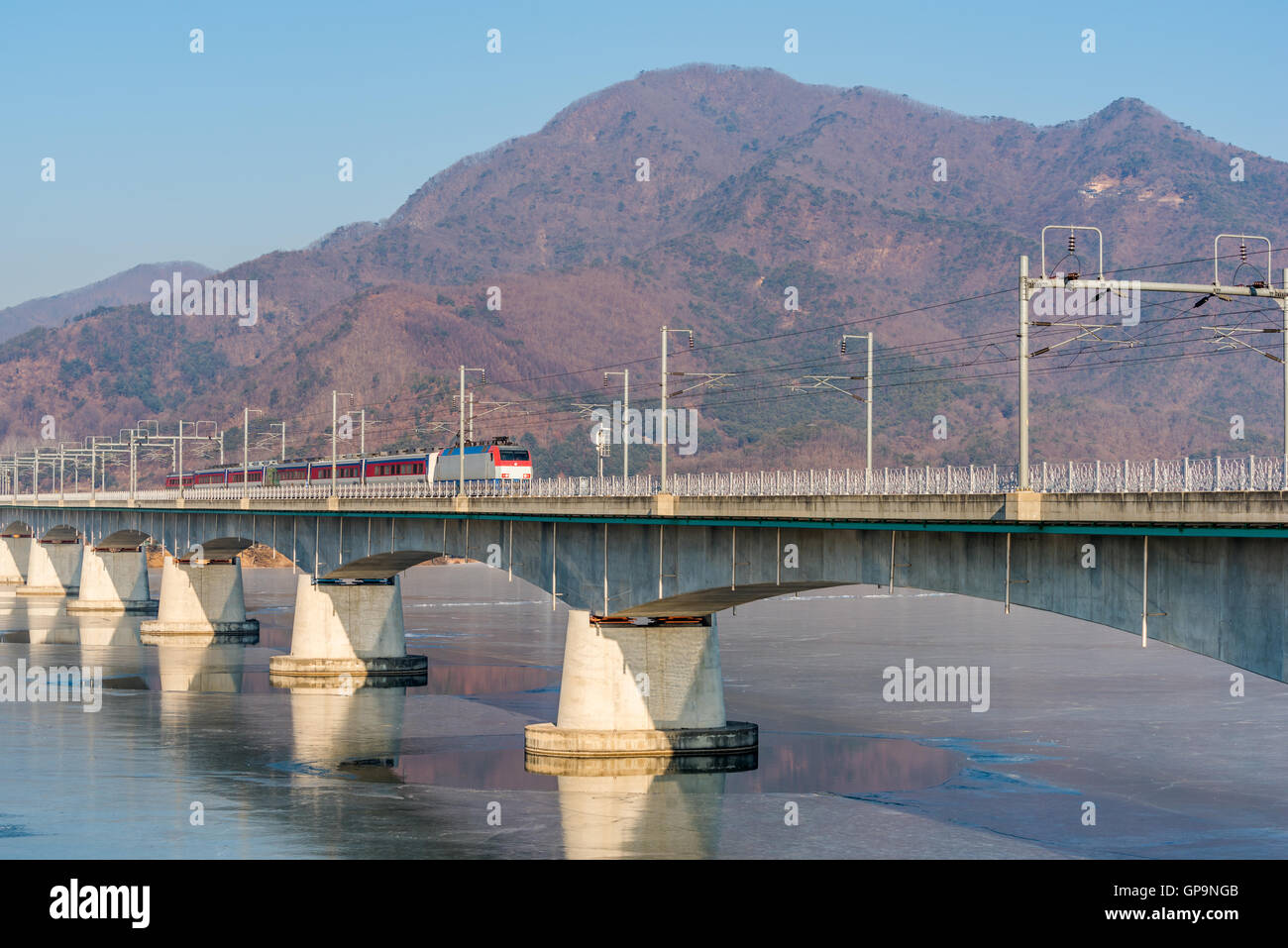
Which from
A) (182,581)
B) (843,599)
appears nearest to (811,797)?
(182,581)

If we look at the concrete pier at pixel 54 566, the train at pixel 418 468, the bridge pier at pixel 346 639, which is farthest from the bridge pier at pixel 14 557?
the bridge pier at pixel 346 639

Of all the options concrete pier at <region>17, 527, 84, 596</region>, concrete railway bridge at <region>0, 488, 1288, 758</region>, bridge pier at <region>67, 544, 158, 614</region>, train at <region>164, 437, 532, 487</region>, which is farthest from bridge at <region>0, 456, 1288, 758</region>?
concrete pier at <region>17, 527, 84, 596</region>

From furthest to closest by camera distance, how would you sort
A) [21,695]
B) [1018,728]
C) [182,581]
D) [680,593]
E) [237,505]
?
[182,581] < [237,505] < [21,695] < [1018,728] < [680,593]

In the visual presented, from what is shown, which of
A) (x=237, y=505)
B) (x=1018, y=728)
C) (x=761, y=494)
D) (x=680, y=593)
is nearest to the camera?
(x=761, y=494)

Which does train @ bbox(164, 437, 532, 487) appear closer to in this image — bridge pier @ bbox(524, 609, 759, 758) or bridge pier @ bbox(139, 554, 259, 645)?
bridge pier @ bbox(139, 554, 259, 645)
